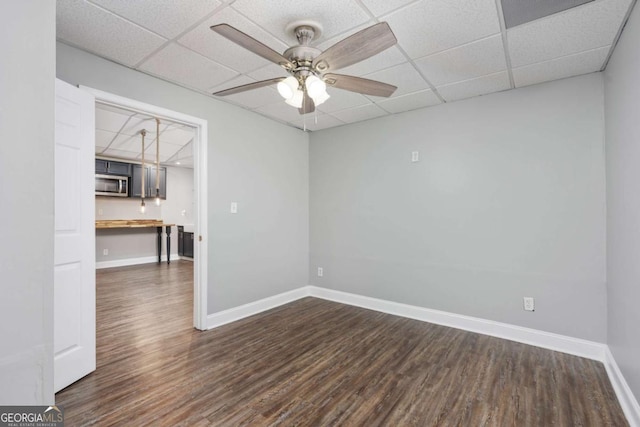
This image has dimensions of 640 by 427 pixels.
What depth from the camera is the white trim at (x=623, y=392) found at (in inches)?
68.9

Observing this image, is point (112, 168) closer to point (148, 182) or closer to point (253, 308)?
point (148, 182)

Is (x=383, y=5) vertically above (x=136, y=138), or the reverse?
(x=136, y=138)

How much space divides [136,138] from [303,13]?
4741 millimetres

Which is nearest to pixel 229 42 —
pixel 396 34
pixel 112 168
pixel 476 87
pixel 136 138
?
pixel 396 34

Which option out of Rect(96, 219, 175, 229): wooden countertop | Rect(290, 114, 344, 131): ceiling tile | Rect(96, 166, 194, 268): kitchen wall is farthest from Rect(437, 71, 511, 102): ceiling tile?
Rect(96, 166, 194, 268): kitchen wall

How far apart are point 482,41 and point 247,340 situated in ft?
10.5

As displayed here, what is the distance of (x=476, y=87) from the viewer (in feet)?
9.52

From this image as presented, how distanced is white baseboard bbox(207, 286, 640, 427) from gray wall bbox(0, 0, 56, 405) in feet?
7.35

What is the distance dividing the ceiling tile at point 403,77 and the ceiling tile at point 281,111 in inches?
44.0

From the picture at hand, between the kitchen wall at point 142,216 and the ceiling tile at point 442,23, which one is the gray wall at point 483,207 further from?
the kitchen wall at point 142,216

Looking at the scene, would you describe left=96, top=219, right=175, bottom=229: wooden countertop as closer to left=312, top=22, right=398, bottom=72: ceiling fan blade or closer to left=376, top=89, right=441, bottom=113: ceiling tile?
left=376, top=89, right=441, bottom=113: ceiling tile

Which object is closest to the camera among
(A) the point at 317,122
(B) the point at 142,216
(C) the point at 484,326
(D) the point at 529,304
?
(D) the point at 529,304

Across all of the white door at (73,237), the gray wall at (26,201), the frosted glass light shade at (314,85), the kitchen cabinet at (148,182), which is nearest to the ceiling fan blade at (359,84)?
the frosted glass light shade at (314,85)

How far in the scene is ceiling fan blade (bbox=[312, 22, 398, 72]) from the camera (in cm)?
146
